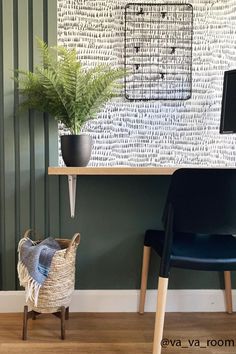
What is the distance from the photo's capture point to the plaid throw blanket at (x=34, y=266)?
1695 millimetres

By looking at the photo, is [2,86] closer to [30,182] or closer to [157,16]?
[30,182]

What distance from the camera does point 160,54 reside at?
2.02 metres

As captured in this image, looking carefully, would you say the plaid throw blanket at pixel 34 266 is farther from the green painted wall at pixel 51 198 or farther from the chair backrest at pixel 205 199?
the chair backrest at pixel 205 199

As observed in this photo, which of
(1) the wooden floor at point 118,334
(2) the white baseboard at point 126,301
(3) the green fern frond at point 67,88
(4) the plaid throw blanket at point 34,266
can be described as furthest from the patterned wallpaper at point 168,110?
(1) the wooden floor at point 118,334

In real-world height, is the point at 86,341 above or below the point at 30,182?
below

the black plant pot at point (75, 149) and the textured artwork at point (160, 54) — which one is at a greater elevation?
the textured artwork at point (160, 54)

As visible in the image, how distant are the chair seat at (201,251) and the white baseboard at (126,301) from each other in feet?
1.41

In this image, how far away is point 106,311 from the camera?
80.4 inches

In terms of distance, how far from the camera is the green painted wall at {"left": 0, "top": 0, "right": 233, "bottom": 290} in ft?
6.48

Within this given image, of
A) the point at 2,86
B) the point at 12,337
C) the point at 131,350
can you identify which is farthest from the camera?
the point at 2,86

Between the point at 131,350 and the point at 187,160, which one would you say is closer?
the point at 131,350

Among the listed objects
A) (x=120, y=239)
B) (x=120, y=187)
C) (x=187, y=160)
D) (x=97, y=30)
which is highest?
(x=97, y=30)

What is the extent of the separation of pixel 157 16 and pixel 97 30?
34 cm

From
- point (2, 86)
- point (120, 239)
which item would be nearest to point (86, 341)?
point (120, 239)
